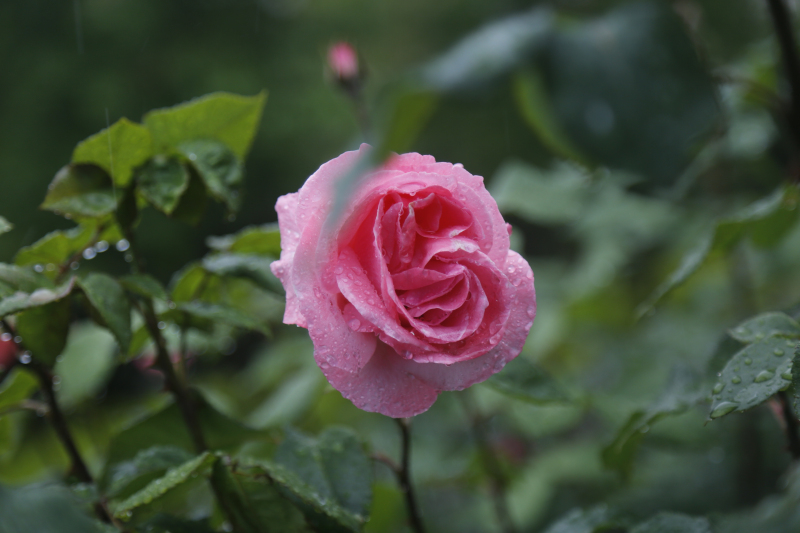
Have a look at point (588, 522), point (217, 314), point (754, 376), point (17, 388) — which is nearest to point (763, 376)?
point (754, 376)

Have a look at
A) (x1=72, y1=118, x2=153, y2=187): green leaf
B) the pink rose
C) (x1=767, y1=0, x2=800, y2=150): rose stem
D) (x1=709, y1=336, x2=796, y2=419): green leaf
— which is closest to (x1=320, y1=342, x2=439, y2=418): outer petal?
the pink rose

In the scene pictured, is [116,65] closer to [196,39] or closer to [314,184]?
[196,39]

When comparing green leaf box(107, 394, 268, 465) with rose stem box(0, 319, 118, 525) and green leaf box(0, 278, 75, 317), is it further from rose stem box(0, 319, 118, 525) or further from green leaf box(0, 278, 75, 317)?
green leaf box(0, 278, 75, 317)

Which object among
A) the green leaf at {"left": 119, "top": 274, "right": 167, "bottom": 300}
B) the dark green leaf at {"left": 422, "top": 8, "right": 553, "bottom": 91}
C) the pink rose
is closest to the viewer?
the dark green leaf at {"left": 422, "top": 8, "right": 553, "bottom": 91}

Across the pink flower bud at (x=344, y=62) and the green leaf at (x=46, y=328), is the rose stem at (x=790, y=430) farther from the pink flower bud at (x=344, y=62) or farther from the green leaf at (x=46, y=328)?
the pink flower bud at (x=344, y=62)

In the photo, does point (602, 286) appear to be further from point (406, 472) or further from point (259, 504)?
point (259, 504)

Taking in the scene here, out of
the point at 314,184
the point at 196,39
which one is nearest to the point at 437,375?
the point at 314,184
